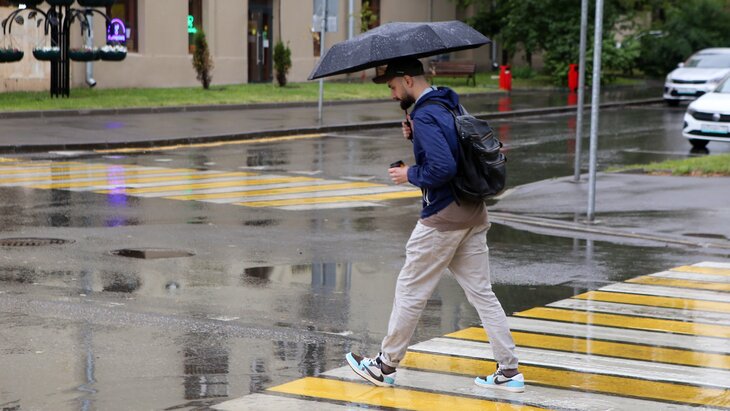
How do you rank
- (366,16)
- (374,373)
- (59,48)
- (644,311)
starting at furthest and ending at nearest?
1. (366,16)
2. (59,48)
3. (644,311)
4. (374,373)

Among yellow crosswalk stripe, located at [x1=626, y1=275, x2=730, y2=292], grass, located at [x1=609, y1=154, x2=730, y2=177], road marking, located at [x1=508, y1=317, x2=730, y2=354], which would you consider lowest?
road marking, located at [x1=508, y1=317, x2=730, y2=354]

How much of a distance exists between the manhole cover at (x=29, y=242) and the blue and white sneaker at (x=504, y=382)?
247 inches

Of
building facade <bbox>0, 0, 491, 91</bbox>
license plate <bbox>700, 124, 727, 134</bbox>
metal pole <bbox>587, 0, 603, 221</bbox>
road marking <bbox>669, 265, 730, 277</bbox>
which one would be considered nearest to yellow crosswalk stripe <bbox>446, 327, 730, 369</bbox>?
road marking <bbox>669, 265, 730, 277</bbox>

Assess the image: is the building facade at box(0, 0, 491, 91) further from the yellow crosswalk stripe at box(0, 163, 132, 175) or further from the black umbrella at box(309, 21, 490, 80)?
the black umbrella at box(309, 21, 490, 80)

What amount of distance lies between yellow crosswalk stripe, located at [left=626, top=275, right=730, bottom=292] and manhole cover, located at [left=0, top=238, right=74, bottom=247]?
5434mm

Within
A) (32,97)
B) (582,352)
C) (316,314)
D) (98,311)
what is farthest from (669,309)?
(32,97)

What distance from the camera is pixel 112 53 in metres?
33.8

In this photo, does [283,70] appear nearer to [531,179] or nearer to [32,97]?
[32,97]

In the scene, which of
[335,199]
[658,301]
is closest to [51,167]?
[335,199]

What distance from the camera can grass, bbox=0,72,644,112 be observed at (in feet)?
101

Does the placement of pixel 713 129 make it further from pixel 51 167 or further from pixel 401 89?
pixel 401 89

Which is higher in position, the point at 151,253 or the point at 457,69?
the point at 457,69

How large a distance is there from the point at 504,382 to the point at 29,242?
21.6 feet

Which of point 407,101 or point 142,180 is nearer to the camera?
point 407,101
